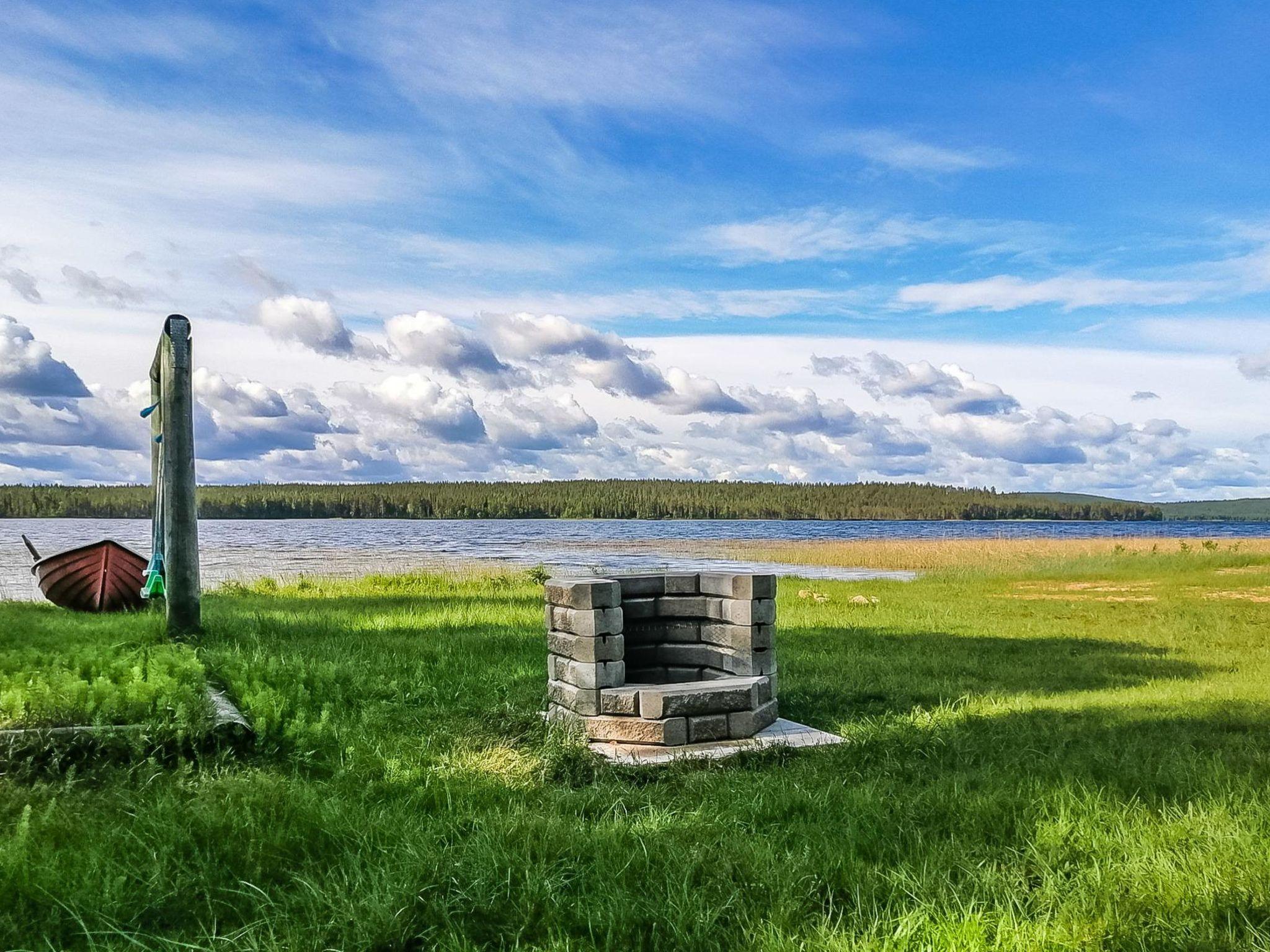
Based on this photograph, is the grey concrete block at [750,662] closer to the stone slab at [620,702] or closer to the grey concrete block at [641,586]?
the grey concrete block at [641,586]

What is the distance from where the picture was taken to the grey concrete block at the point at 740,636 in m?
7.94

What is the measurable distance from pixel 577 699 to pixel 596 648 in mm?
504

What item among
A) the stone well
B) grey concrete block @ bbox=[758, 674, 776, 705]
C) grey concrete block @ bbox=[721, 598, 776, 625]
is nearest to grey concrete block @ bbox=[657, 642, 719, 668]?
the stone well

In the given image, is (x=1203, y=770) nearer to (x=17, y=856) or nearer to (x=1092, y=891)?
(x=1092, y=891)

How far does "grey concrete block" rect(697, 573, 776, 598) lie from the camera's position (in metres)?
7.94

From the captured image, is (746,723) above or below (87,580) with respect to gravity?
below

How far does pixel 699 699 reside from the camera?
7.42 m

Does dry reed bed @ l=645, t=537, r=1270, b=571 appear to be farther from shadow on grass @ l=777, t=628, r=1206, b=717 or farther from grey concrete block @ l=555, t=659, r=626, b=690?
grey concrete block @ l=555, t=659, r=626, b=690

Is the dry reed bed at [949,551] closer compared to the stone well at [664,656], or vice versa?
the stone well at [664,656]

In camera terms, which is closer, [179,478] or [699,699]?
[699,699]

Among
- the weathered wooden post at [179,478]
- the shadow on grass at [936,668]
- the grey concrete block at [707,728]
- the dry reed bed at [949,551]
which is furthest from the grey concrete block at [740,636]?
the dry reed bed at [949,551]

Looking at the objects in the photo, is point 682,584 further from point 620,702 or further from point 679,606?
point 620,702

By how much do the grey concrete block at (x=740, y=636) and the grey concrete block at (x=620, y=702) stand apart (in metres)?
1.12

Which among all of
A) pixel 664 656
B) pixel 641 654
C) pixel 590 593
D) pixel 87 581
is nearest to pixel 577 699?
pixel 590 593
